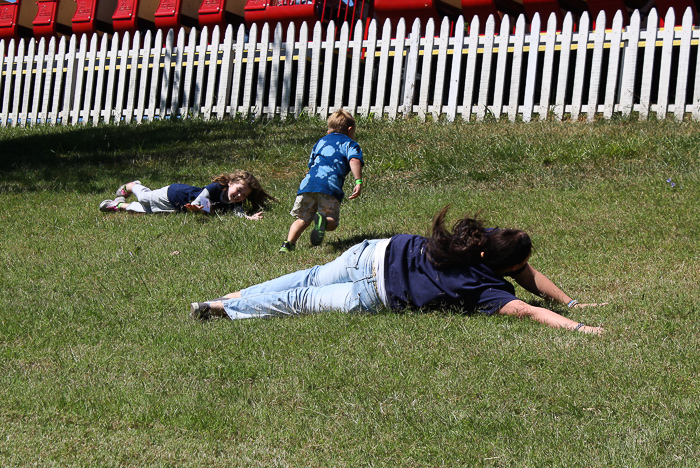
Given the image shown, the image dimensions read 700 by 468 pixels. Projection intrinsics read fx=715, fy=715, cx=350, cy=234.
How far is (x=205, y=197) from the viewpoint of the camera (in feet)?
24.9

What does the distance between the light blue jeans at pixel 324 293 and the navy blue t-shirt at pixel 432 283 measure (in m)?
0.14

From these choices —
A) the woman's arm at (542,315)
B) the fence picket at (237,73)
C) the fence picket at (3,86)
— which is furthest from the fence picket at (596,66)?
the fence picket at (3,86)

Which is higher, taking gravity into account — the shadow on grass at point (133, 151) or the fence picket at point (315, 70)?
the fence picket at point (315, 70)

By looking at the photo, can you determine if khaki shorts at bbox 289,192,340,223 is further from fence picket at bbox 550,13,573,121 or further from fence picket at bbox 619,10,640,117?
fence picket at bbox 619,10,640,117

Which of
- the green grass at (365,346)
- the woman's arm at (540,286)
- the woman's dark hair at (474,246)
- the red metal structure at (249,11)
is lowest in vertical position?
the green grass at (365,346)

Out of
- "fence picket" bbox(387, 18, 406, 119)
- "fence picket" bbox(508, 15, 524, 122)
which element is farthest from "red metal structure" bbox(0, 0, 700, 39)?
"fence picket" bbox(508, 15, 524, 122)

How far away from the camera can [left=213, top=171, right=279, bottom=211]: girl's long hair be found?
7457 millimetres

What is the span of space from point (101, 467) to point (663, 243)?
4.60 m

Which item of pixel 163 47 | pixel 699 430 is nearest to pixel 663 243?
pixel 699 430

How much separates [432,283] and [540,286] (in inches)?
29.8

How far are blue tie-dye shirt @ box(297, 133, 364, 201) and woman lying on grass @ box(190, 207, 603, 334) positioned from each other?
63.9 inches

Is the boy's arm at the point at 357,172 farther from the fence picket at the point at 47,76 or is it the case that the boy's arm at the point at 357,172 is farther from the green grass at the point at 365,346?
the fence picket at the point at 47,76

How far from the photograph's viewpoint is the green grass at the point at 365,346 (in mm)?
2947

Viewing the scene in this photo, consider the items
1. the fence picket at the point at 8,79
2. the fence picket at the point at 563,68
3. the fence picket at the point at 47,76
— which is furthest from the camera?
the fence picket at the point at 8,79
